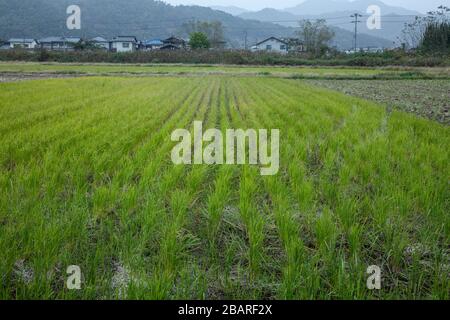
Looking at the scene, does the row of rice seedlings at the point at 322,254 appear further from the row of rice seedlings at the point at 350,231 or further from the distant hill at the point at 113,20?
the distant hill at the point at 113,20

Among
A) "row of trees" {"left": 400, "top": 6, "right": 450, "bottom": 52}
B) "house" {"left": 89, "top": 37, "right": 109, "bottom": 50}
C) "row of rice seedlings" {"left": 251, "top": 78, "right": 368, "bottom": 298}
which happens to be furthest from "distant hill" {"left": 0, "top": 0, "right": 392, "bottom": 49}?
"row of rice seedlings" {"left": 251, "top": 78, "right": 368, "bottom": 298}

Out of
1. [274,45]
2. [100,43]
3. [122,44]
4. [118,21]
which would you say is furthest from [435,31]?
[118,21]

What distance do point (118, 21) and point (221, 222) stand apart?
84754 millimetres

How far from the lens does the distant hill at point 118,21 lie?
200 feet

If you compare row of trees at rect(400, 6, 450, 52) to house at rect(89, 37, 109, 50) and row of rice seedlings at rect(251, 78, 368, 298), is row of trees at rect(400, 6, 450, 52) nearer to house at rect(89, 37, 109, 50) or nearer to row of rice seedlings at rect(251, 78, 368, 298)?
house at rect(89, 37, 109, 50)

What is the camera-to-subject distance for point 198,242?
226cm

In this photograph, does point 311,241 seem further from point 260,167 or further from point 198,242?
point 260,167

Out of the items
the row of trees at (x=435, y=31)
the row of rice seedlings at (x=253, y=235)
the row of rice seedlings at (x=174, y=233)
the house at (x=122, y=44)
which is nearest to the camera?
the row of rice seedlings at (x=174, y=233)

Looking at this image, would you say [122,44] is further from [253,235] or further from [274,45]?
[253,235]

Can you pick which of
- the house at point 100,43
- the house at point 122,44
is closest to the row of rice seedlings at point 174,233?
the house at point 100,43

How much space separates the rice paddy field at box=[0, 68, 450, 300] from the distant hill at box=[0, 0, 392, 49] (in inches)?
2188

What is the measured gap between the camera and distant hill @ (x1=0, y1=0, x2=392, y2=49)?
200 feet

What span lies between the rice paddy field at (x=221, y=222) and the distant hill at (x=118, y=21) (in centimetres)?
5558

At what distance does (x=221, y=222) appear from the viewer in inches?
101
